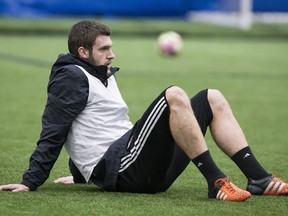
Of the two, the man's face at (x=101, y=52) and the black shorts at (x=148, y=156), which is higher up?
the man's face at (x=101, y=52)

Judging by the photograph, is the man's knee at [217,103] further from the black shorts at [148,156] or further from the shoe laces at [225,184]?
the shoe laces at [225,184]

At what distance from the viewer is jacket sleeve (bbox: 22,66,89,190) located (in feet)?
18.2

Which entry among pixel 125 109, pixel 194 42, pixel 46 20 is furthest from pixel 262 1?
pixel 125 109

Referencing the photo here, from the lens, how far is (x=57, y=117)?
5.60 m

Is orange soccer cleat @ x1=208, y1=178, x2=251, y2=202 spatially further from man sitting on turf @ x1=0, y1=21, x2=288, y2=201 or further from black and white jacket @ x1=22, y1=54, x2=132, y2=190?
black and white jacket @ x1=22, y1=54, x2=132, y2=190

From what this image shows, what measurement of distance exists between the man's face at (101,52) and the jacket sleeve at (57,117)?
157 millimetres

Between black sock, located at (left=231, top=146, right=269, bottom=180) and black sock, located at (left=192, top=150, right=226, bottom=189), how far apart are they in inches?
10.7

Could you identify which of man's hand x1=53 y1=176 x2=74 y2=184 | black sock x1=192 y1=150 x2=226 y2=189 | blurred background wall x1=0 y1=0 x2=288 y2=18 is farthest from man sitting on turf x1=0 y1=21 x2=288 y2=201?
blurred background wall x1=0 y1=0 x2=288 y2=18

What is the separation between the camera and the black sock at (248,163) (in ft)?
18.6

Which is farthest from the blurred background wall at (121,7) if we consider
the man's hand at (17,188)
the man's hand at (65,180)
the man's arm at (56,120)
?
the man's hand at (17,188)

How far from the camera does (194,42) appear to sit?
2456cm

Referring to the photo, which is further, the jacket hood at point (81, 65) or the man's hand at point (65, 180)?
the man's hand at point (65, 180)

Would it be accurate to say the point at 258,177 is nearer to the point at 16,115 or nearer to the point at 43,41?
the point at 16,115

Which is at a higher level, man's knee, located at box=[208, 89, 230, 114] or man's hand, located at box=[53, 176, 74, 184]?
man's knee, located at box=[208, 89, 230, 114]
